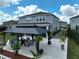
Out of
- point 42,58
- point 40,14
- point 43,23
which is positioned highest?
point 40,14

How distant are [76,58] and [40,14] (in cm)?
2415

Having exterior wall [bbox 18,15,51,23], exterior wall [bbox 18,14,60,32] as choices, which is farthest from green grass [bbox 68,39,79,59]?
exterior wall [bbox 18,15,51,23]

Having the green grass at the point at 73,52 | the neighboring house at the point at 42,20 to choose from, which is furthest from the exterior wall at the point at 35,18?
the green grass at the point at 73,52

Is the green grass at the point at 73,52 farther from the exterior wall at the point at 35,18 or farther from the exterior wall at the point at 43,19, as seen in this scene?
the exterior wall at the point at 35,18

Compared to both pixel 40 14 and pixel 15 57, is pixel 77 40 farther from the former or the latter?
pixel 40 14

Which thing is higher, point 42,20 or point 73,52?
point 42,20

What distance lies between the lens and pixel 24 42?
20469 mm

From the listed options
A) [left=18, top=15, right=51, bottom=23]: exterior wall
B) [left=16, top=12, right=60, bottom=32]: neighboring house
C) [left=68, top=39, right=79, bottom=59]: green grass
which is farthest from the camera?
[left=18, top=15, right=51, bottom=23]: exterior wall

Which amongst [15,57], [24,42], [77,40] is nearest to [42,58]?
[15,57]

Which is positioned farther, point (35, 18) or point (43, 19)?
point (35, 18)

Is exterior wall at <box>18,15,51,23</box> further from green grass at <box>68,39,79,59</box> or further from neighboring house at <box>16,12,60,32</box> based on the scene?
green grass at <box>68,39,79,59</box>

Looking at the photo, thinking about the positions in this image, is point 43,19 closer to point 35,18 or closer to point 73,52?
point 35,18

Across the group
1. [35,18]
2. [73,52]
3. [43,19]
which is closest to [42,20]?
[43,19]

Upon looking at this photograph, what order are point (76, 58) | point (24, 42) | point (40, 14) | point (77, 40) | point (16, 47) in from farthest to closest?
point (40, 14), point (77, 40), point (24, 42), point (16, 47), point (76, 58)
